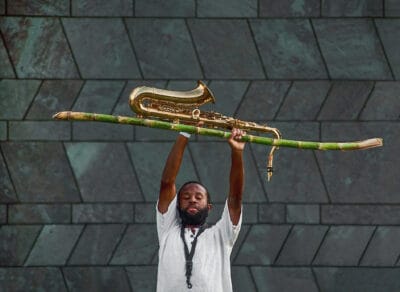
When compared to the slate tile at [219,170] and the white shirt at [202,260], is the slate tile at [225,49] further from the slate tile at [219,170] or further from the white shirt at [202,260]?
the white shirt at [202,260]

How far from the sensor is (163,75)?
43.7ft

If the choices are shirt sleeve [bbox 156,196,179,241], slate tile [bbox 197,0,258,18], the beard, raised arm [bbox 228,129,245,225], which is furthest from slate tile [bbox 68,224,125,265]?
raised arm [bbox 228,129,245,225]

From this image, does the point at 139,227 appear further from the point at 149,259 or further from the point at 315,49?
the point at 315,49

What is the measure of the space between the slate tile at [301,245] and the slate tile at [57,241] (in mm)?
1752

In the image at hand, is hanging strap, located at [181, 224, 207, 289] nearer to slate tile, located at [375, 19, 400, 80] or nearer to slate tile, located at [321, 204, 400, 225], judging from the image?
slate tile, located at [321, 204, 400, 225]

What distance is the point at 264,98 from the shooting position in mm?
13328

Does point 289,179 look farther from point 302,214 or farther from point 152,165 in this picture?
point 152,165

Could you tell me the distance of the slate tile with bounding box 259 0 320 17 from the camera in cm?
1337

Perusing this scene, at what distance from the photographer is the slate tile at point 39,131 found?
13367 mm

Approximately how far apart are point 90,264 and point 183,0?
7.78ft

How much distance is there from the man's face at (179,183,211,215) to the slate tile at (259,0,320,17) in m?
3.67

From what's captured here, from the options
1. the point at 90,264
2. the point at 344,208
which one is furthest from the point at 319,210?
the point at 90,264

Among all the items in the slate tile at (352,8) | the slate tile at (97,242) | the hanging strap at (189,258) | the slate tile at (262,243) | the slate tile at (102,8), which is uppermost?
the slate tile at (102,8)

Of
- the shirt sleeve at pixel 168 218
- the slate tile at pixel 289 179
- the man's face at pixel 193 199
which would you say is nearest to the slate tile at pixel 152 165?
the slate tile at pixel 289 179
